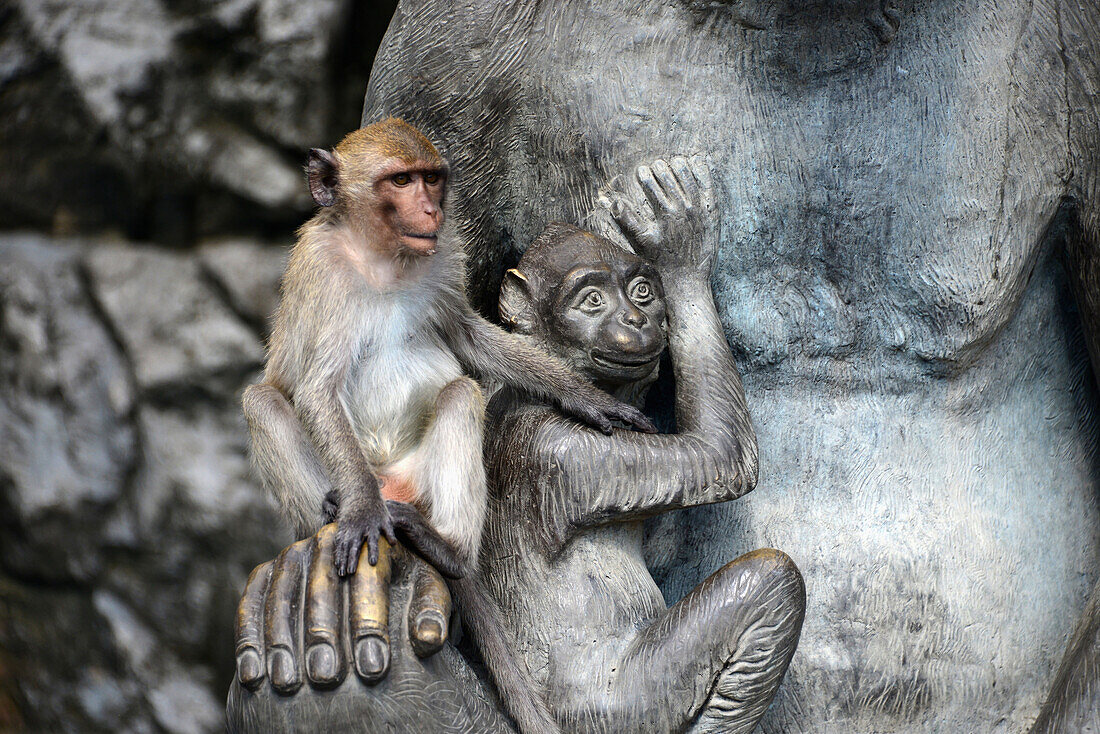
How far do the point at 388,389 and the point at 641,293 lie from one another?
0.45 m

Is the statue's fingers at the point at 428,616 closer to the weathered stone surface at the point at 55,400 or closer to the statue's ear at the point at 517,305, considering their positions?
the statue's ear at the point at 517,305

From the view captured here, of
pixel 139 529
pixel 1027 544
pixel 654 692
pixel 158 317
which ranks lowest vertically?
pixel 139 529

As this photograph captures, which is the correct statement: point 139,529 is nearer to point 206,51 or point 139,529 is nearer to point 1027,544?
point 206,51

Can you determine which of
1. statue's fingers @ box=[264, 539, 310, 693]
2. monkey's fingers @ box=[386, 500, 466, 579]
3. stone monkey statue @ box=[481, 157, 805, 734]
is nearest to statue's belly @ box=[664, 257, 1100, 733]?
stone monkey statue @ box=[481, 157, 805, 734]

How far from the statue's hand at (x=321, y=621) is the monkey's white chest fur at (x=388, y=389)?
13.4 inches

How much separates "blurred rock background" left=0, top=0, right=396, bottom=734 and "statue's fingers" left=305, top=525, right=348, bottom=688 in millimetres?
2475

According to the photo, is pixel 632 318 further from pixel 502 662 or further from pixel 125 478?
pixel 125 478

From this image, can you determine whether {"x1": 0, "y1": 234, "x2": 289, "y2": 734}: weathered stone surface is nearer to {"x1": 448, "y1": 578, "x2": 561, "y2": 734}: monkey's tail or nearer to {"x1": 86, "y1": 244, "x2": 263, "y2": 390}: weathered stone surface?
{"x1": 86, "y1": 244, "x2": 263, "y2": 390}: weathered stone surface

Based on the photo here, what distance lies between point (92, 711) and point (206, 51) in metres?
2.29

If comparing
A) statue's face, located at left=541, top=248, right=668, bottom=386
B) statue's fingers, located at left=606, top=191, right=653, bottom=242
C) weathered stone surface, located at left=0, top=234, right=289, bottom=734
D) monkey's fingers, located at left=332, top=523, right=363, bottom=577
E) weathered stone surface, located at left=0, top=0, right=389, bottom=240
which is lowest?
weathered stone surface, located at left=0, top=234, right=289, bottom=734

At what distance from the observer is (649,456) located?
1556 mm

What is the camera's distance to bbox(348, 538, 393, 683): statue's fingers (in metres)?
1.37

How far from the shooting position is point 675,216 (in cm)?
165

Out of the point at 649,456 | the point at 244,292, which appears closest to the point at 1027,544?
the point at 649,456
